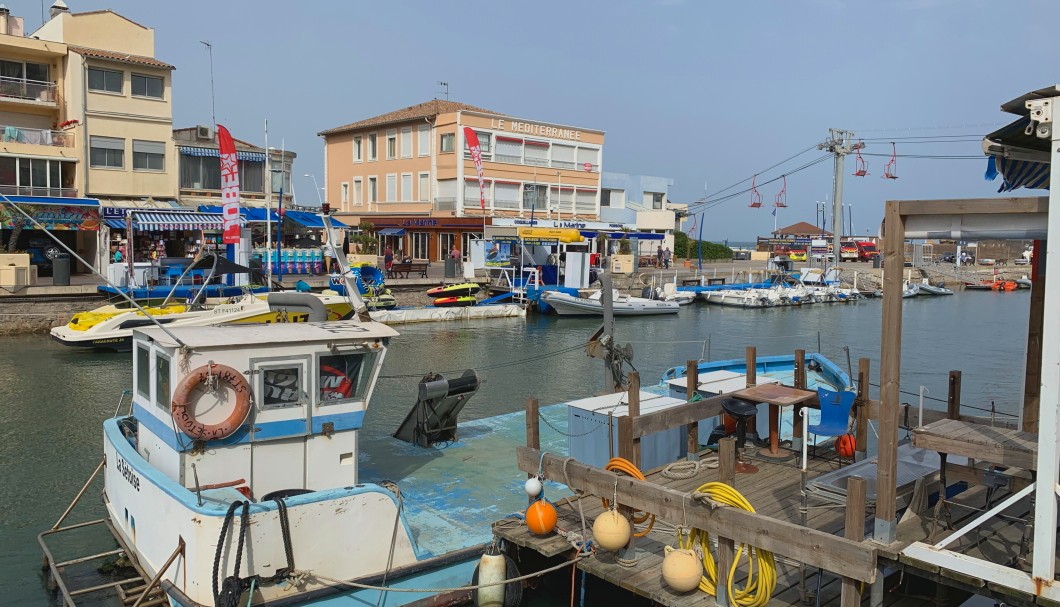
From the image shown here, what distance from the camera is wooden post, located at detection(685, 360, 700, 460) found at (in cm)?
1031

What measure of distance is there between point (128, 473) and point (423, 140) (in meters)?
48.6

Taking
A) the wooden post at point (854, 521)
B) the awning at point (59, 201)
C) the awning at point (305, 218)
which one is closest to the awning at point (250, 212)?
the awning at point (305, 218)

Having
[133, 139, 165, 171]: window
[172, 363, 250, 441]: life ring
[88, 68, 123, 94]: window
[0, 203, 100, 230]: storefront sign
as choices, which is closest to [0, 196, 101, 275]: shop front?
[0, 203, 100, 230]: storefront sign

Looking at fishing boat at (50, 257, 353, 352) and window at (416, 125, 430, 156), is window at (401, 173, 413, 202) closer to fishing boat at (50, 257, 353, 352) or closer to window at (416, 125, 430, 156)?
window at (416, 125, 430, 156)

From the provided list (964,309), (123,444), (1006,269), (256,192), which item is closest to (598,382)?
(123,444)

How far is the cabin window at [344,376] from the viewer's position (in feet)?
29.9

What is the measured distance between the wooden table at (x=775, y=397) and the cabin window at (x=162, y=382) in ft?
21.4

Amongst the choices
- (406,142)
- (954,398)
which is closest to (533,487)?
(954,398)

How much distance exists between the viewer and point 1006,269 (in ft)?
239

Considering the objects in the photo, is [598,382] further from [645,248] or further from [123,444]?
[645,248]

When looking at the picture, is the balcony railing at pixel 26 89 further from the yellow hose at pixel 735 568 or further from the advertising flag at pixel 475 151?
the yellow hose at pixel 735 568

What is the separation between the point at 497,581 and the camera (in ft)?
27.4

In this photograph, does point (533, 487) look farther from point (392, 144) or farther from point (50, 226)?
point (392, 144)

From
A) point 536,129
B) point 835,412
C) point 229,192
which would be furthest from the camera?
point 536,129
